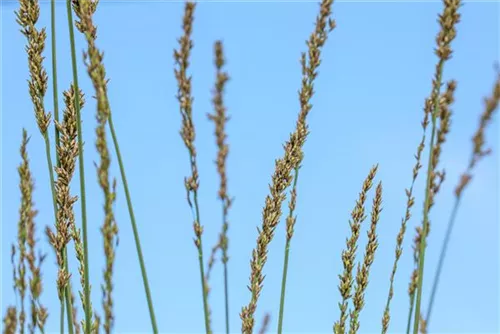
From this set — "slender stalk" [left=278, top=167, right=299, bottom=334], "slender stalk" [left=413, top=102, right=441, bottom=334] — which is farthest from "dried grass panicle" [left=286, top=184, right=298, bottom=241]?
"slender stalk" [left=413, top=102, right=441, bottom=334]

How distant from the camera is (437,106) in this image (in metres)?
2.40

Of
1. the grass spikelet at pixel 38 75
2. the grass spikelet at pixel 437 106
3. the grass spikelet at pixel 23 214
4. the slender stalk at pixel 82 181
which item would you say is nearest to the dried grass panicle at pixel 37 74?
the grass spikelet at pixel 38 75

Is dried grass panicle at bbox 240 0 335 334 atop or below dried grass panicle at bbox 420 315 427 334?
atop

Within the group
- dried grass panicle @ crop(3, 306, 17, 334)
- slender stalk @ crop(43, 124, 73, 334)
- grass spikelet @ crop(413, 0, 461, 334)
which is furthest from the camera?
slender stalk @ crop(43, 124, 73, 334)

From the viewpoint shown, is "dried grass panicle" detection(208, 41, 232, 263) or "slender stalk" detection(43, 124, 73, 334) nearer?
"dried grass panicle" detection(208, 41, 232, 263)

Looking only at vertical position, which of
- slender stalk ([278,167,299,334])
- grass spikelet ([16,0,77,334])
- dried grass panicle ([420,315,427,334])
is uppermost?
grass spikelet ([16,0,77,334])

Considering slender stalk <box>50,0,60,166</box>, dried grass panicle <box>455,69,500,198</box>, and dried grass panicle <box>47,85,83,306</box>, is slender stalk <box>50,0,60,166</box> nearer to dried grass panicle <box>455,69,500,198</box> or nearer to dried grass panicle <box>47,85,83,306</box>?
dried grass panicle <box>47,85,83,306</box>

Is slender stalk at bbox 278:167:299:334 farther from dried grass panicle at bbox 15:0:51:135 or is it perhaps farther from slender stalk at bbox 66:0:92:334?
dried grass panicle at bbox 15:0:51:135

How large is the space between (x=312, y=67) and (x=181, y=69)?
575mm

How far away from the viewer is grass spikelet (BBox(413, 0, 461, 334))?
2.36 metres

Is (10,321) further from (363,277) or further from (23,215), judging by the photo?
(363,277)

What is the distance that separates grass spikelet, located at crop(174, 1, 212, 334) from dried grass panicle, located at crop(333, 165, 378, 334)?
100cm

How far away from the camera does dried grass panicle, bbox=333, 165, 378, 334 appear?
3.17m

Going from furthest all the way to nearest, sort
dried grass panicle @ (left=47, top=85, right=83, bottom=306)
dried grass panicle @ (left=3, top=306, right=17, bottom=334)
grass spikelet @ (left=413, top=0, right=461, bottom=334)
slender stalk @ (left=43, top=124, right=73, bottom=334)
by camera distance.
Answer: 1. dried grass panicle @ (left=47, top=85, right=83, bottom=306)
2. slender stalk @ (left=43, top=124, right=73, bottom=334)
3. grass spikelet @ (left=413, top=0, right=461, bottom=334)
4. dried grass panicle @ (left=3, top=306, right=17, bottom=334)
